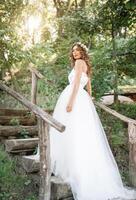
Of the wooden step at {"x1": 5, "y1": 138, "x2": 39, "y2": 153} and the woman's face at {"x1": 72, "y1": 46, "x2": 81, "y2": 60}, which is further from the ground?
the woman's face at {"x1": 72, "y1": 46, "x2": 81, "y2": 60}

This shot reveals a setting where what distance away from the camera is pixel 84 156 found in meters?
6.14

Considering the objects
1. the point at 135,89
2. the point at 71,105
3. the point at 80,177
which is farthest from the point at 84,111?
the point at 135,89

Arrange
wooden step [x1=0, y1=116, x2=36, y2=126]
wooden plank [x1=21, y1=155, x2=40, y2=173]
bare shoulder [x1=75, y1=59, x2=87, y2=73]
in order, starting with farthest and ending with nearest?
wooden step [x1=0, y1=116, x2=36, y2=126] < bare shoulder [x1=75, y1=59, x2=87, y2=73] < wooden plank [x1=21, y1=155, x2=40, y2=173]

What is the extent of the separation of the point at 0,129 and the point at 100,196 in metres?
2.37

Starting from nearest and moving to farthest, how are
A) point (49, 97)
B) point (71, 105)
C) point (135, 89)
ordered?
point (71, 105) < point (49, 97) < point (135, 89)

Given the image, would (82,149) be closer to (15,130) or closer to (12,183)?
Answer: (12,183)

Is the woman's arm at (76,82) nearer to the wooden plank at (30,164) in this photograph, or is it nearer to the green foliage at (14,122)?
the wooden plank at (30,164)

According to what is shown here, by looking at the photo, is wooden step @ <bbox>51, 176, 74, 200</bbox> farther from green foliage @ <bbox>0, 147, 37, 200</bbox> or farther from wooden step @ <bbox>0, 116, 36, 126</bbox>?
wooden step @ <bbox>0, 116, 36, 126</bbox>

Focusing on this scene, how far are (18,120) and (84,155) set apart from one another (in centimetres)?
225

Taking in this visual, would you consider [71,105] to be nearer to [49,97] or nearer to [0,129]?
[0,129]

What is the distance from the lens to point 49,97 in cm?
903

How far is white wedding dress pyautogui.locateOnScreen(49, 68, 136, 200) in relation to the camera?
5.91 m

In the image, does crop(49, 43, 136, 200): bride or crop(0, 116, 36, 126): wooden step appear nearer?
crop(49, 43, 136, 200): bride

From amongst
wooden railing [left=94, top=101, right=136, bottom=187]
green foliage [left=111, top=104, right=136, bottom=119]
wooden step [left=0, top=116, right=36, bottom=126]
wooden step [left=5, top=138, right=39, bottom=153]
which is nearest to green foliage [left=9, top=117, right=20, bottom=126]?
wooden step [left=0, top=116, right=36, bottom=126]
